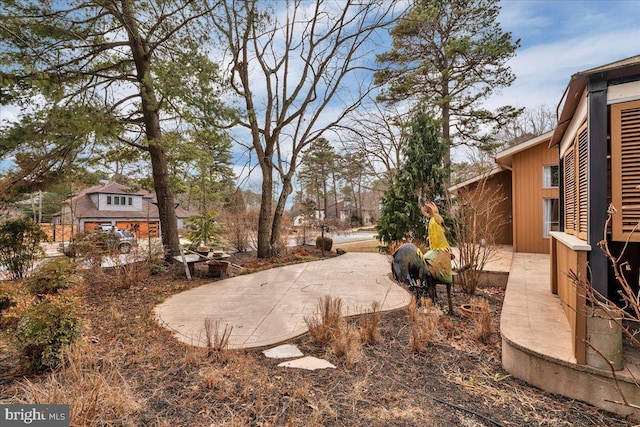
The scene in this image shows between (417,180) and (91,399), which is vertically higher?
(417,180)

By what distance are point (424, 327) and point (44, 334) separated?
13.9 ft

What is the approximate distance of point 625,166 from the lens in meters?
2.58

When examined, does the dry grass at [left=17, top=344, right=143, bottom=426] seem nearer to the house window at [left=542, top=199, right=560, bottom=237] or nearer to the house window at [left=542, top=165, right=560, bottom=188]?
the house window at [left=542, top=199, right=560, bottom=237]

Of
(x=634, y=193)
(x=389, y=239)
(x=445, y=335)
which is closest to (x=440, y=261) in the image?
(x=445, y=335)

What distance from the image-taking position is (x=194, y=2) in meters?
6.92

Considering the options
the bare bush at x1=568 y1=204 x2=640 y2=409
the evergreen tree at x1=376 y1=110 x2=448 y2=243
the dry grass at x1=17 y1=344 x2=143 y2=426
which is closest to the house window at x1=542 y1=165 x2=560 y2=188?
the evergreen tree at x1=376 y1=110 x2=448 y2=243

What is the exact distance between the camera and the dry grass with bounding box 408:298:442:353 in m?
3.55

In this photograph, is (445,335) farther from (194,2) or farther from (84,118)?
(194,2)

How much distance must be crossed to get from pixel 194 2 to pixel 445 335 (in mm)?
8690

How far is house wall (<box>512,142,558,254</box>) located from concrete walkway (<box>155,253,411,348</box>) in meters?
4.58

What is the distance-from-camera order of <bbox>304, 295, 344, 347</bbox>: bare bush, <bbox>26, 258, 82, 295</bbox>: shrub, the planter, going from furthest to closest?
the planter
<bbox>26, 258, 82, 295</bbox>: shrub
<bbox>304, 295, 344, 347</bbox>: bare bush

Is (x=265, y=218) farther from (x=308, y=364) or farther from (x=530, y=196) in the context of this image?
(x=530, y=196)

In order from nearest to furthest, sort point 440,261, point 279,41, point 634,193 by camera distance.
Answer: point 634,193 → point 440,261 → point 279,41

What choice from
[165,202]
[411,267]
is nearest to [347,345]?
[411,267]
